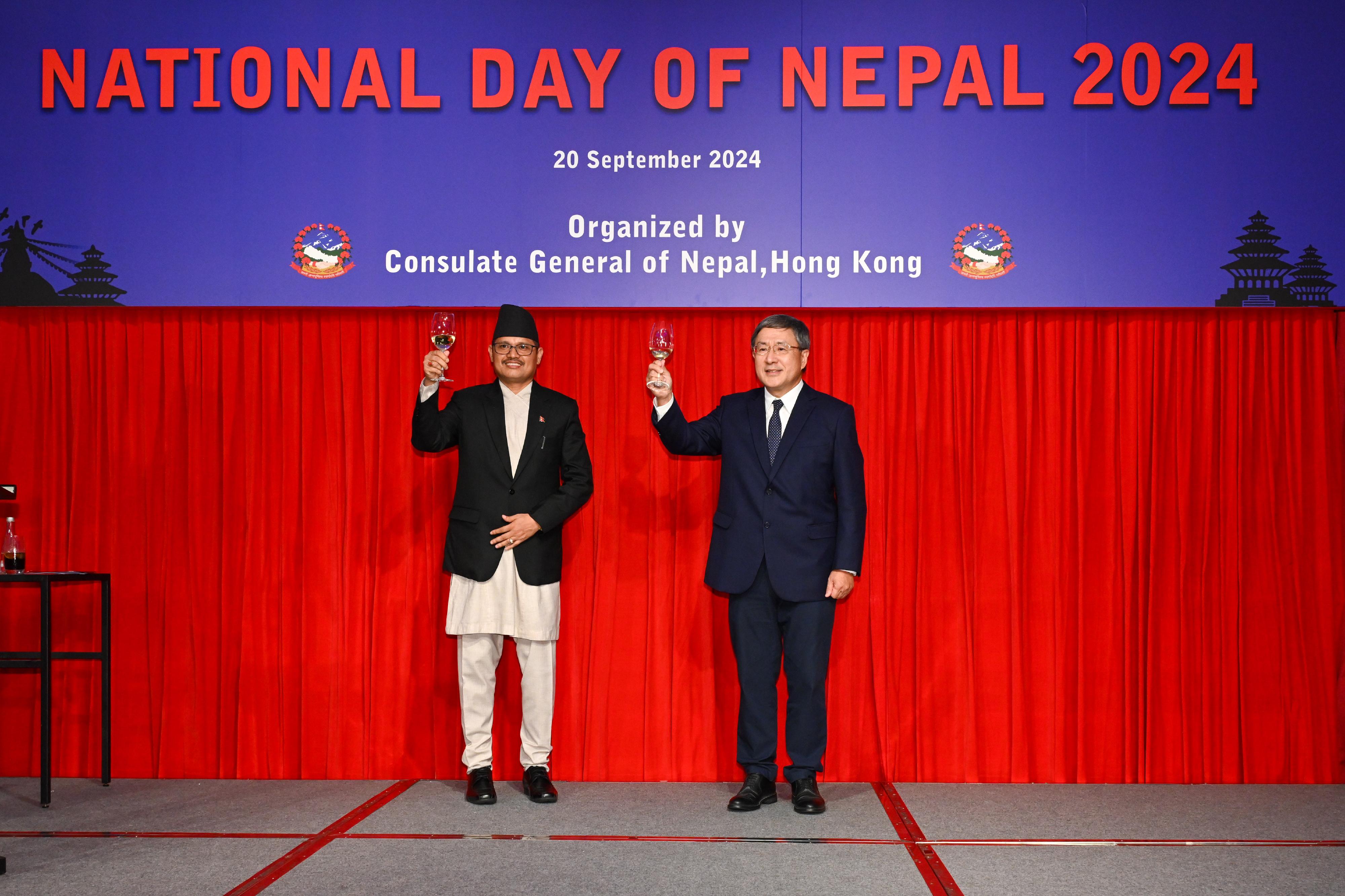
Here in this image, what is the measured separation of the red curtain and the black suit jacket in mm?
353

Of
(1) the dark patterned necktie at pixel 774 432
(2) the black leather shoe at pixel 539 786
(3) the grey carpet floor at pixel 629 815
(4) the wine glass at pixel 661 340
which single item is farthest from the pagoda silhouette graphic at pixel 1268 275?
(2) the black leather shoe at pixel 539 786

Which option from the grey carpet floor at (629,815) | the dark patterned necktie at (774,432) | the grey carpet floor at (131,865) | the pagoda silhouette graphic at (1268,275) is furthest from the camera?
the pagoda silhouette graphic at (1268,275)

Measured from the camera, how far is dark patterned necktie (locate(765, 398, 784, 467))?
332 cm

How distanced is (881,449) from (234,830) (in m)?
2.46

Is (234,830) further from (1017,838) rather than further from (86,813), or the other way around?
(1017,838)

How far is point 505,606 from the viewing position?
3.32 m

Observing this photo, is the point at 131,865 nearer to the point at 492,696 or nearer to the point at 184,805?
the point at 184,805

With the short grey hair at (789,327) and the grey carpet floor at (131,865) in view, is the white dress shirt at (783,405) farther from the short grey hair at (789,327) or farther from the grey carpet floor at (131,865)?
the grey carpet floor at (131,865)

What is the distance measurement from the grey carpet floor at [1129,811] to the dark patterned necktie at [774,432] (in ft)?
4.09

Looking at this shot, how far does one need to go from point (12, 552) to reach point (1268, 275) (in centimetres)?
453

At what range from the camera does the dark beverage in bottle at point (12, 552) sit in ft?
11.5

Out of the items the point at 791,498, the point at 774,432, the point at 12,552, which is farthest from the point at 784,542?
the point at 12,552

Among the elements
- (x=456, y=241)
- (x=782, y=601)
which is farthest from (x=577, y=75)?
(x=782, y=601)

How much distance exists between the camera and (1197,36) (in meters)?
3.71
